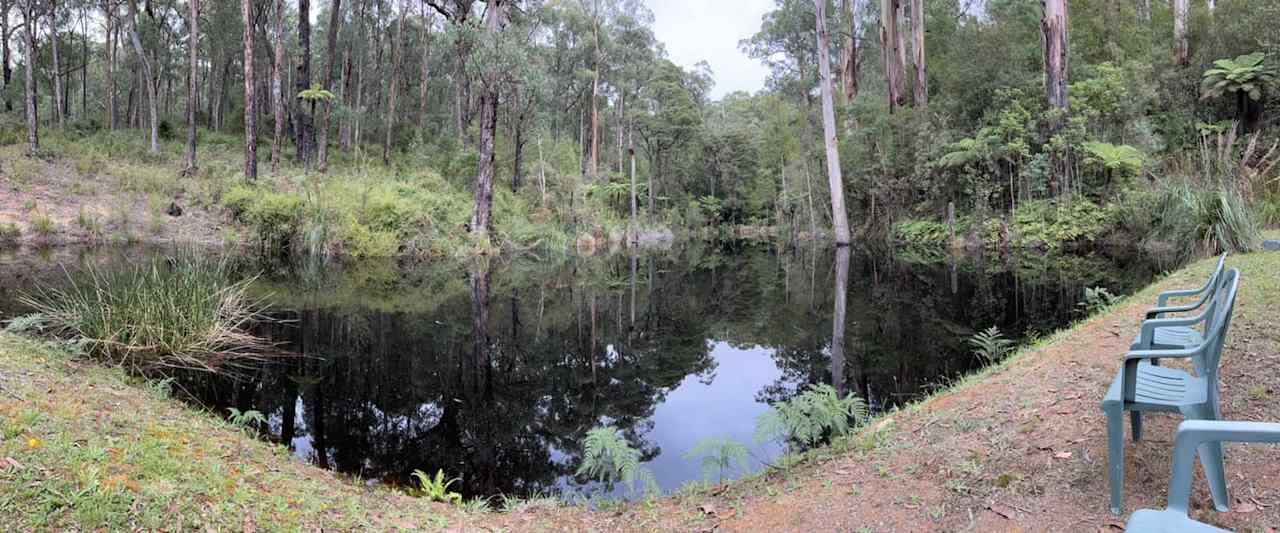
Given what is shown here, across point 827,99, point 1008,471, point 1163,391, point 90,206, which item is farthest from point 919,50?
point 90,206

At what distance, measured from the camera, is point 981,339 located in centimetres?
632

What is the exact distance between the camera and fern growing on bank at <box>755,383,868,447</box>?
11.6 feet

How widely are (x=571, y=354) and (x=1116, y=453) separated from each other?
5362 mm

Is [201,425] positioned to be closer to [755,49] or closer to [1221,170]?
[1221,170]

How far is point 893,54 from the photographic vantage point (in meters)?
22.4

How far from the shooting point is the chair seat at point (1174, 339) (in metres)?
A: 2.93

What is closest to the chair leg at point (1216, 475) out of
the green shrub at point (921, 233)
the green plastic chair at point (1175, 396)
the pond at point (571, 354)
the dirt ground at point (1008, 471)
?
the green plastic chair at point (1175, 396)

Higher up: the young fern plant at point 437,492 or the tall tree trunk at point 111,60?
the tall tree trunk at point 111,60

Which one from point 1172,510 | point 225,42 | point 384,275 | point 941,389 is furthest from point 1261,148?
point 225,42

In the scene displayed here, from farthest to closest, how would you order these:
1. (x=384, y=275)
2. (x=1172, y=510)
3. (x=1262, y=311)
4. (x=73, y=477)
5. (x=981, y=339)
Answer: (x=384, y=275)
(x=981, y=339)
(x=1262, y=311)
(x=73, y=477)
(x=1172, y=510)

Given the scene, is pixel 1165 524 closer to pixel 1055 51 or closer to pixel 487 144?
pixel 1055 51

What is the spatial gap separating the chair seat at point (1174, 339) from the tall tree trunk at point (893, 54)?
2016cm

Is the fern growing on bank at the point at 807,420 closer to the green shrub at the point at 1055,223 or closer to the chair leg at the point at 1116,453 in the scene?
the chair leg at the point at 1116,453

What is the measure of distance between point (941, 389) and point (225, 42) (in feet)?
116
